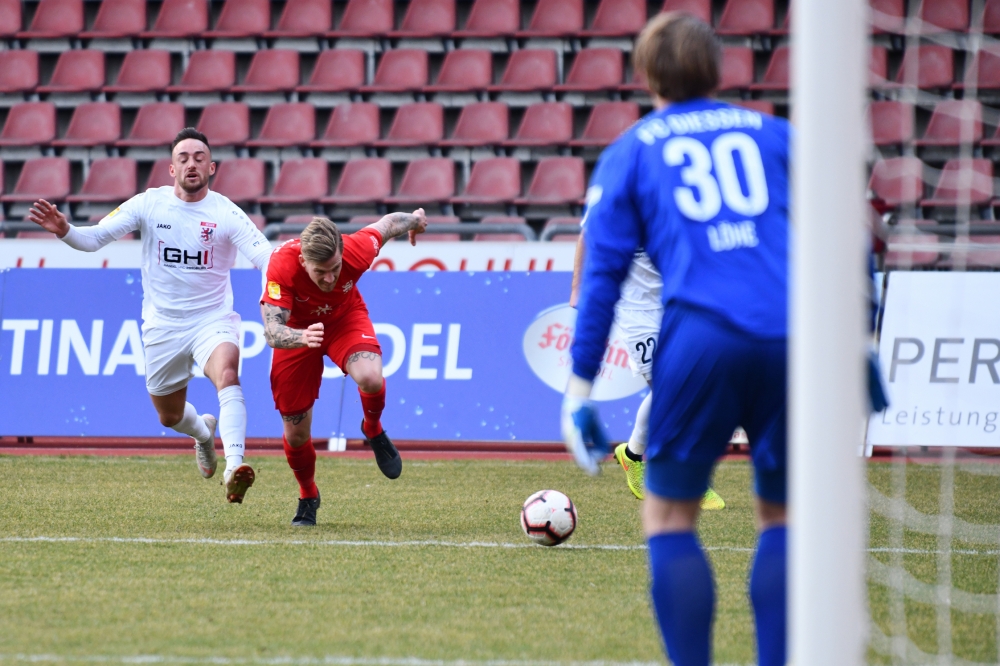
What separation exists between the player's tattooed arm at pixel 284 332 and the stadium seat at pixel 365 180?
725cm

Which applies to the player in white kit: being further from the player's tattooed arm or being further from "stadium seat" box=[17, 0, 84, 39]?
"stadium seat" box=[17, 0, 84, 39]

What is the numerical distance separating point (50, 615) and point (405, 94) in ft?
35.9

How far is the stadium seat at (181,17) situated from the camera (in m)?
15.3

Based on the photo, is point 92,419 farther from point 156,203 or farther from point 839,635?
point 839,635

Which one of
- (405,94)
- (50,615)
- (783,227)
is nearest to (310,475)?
(50,615)

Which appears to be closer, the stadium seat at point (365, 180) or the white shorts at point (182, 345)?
the white shorts at point (182, 345)

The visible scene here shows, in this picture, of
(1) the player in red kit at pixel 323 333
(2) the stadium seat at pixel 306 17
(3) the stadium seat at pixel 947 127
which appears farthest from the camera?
(2) the stadium seat at pixel 306 17

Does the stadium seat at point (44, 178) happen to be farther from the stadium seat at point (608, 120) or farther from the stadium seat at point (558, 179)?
the stadium seat at point (608, 120)

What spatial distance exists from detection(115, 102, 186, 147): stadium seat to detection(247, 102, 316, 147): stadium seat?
99 cm

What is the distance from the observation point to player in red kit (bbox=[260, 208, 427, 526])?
→ 6.34m

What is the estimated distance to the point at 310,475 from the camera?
22.1 feet

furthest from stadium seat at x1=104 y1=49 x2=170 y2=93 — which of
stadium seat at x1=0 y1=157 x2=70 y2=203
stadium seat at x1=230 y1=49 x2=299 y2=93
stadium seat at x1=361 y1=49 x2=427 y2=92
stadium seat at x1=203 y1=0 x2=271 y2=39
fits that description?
stadium seat at x1=361 y1=49 x2=427 y2=92

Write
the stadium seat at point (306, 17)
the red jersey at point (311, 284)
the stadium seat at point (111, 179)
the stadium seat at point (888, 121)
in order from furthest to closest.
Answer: the stadium seat at point (306, 17) < the stadium seat at point (111, 179) < the stadium seat at point (888, 121) < the red jersey at point (311, 284)

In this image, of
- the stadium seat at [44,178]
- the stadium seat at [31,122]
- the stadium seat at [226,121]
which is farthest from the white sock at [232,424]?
the stadium seat at [31,122]
